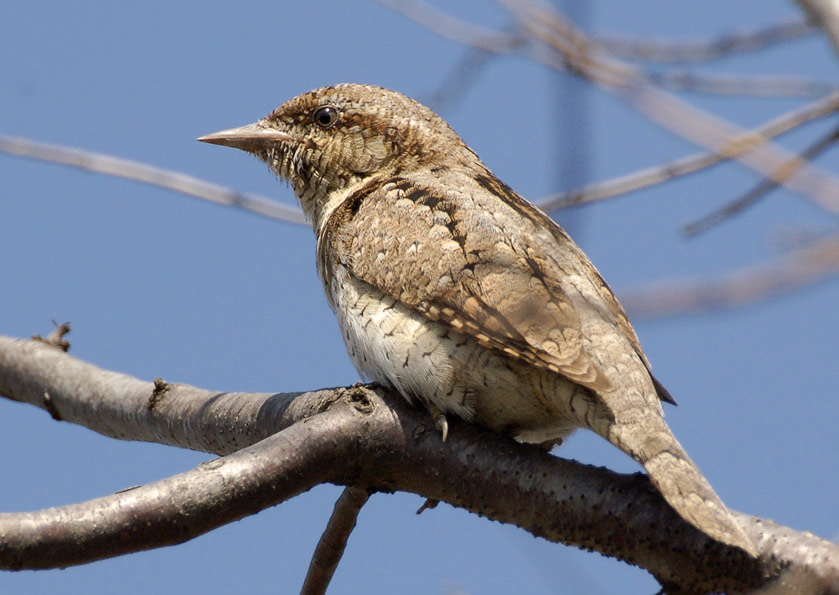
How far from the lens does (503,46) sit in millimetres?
3650

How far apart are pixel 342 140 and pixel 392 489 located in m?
2.20

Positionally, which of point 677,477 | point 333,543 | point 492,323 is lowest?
point 677,477

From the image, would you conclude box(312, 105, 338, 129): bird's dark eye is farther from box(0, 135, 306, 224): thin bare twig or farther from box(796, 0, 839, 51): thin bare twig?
box(796, 0, 839, 51): thin bare twig

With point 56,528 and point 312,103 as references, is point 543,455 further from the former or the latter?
point 312,103

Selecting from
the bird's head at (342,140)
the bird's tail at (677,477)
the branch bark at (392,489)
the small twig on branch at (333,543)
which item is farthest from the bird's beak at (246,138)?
the bird's tail at (677,477)

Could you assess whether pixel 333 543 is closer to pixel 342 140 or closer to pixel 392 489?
pixel 392 489

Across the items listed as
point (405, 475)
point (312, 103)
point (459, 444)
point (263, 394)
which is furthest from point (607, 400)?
point (312, 103)

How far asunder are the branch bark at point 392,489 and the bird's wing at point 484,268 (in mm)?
359

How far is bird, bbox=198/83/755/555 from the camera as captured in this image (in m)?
3.17

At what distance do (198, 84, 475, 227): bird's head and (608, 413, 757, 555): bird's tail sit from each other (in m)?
2.13

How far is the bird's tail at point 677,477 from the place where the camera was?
267cm

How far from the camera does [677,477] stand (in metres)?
2.80

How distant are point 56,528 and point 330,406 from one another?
3.69ft

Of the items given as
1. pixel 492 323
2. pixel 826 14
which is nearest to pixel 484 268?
pixel 492 323
